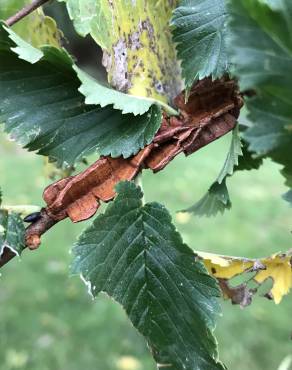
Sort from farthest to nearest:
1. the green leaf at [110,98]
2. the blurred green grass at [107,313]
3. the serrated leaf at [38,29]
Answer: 1. the blurred green grass at [107,313]
2. the serrated leaf at [38,29]
3. the green leaf at [110,98]

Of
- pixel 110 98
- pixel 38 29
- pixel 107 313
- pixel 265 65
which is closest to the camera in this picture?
pixel 265 65

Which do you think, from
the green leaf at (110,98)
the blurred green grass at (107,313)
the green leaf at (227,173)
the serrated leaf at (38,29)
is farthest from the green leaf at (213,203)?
the blurred green grass at (107,313)

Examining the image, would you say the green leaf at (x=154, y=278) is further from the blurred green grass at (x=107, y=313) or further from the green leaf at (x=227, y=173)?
the blurred green grass at (x=107, y=313)

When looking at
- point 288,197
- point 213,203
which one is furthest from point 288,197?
point 213,203

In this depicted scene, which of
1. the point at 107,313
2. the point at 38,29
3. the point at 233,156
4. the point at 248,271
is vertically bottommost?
the point at 107,313

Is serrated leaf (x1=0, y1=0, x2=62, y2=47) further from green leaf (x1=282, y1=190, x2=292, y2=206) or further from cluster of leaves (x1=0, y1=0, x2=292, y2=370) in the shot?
green leaf (x1=282, y1=190, x2=292, y2=206)

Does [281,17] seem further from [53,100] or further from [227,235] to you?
[227,235]

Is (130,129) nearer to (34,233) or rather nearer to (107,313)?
(34,233)

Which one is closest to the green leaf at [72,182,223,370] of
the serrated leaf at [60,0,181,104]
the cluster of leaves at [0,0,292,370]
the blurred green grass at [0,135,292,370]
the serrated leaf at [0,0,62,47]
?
the cluster of leaves at [0,0,292,370]

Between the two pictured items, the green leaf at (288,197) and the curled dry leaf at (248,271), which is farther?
the curled dry leaf at (248,271)

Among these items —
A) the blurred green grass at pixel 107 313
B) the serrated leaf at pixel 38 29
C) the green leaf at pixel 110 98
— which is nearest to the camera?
the green leaf at pixel 110 98
